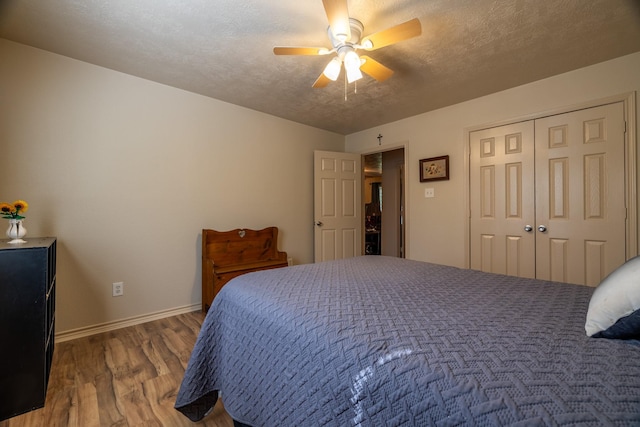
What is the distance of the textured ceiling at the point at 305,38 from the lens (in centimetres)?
170

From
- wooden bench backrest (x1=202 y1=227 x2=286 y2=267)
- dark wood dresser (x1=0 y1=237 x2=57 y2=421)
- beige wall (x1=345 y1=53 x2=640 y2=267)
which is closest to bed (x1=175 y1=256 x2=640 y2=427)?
dark wood dresser (x1=0 y1=237 x2=57 y2=421)

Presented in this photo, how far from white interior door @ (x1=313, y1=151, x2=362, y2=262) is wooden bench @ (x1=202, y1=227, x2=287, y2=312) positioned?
77 centimetres

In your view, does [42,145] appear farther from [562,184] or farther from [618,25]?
[562,184]

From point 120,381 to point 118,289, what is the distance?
1054 millimetres

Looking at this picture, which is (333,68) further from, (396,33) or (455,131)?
(455,131)

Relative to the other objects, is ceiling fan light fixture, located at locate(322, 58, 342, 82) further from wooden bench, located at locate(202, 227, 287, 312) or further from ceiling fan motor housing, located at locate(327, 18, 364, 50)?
wooden bench, located at locate(202, 227, 287, 312)

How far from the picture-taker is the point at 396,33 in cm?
160

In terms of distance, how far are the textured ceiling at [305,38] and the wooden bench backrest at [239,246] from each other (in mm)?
1514

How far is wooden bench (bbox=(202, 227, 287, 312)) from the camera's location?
2803 millimetres

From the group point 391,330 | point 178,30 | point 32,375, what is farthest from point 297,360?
point 178,30

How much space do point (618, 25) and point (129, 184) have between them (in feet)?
12.9

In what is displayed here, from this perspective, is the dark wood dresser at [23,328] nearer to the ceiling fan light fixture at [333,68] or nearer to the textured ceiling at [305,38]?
the textured ceiling at [305,38]

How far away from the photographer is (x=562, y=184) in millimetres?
2549

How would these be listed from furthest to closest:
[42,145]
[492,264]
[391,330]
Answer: [492,264] → [42,145] → [391,330]
